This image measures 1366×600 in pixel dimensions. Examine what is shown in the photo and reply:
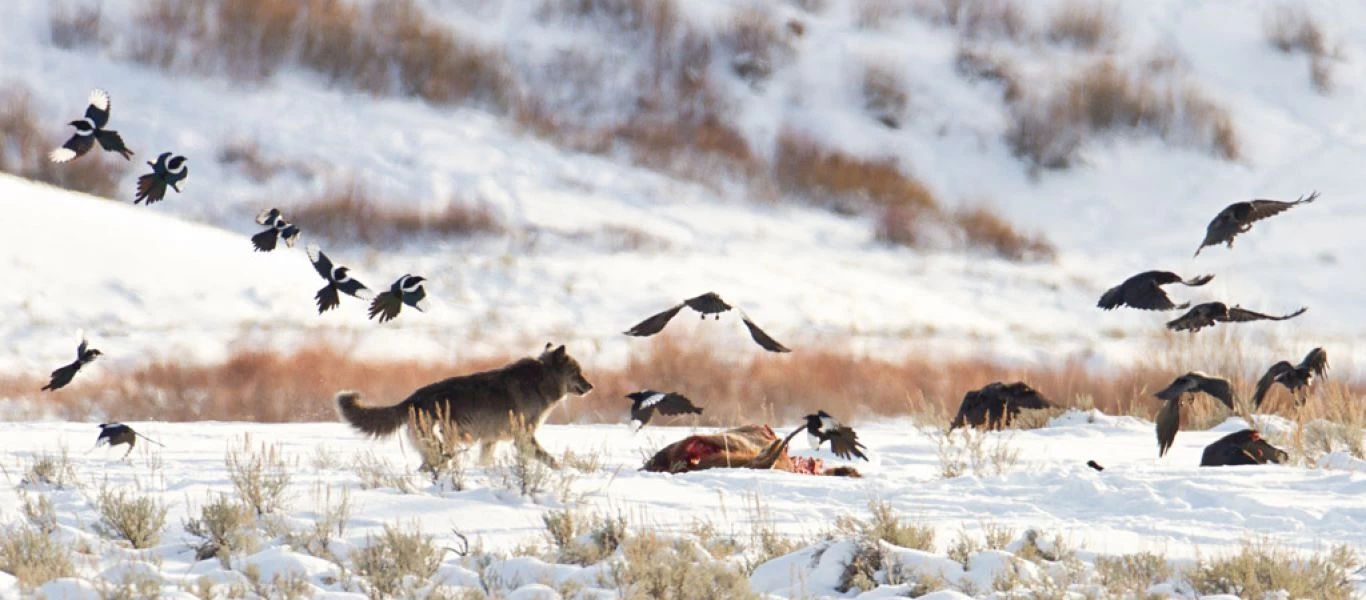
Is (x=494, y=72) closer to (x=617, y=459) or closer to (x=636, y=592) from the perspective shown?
(x=617, y=459)

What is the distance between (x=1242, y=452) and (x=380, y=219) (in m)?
18.9

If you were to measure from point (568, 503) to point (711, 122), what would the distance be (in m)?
23.7

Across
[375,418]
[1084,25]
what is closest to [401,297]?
[375,418]

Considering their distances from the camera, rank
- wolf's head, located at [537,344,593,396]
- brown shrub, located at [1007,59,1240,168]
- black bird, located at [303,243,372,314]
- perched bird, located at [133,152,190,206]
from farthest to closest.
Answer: brown shrub, located at [1007,59,1240,168]
wolf's head, located at [537,344,593,396]
perched bird, located at [133,152,190,206]
black bird, located at [303,243,372,314]

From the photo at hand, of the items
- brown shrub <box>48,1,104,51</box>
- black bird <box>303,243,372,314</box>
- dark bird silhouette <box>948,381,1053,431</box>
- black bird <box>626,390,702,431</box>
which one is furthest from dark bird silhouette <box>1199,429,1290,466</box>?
brown shrub <box>48,1,104,51</box>

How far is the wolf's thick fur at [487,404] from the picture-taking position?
912cm

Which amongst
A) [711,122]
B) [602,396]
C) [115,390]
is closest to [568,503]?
[602,396]

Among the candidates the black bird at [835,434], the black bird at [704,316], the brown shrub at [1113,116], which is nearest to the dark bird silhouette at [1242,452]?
the black bird at [835,434]

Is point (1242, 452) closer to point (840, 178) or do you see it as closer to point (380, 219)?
point (380, 219)

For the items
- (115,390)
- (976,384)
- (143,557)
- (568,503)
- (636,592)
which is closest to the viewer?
(636,592)

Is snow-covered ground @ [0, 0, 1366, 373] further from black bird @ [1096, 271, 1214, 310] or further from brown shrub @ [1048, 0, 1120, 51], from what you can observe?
black bird @ [1096, 271, 1214, 310]

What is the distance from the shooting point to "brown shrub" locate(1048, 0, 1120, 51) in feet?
120

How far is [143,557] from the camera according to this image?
6.56m

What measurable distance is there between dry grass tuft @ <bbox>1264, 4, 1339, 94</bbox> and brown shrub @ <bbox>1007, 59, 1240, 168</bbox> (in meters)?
3.29
